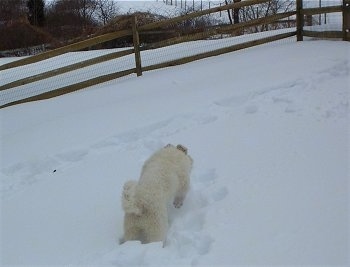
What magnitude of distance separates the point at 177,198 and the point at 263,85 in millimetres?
3693

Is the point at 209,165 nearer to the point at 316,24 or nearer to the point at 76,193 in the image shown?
the point at 76,193

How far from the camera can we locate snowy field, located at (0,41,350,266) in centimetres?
372

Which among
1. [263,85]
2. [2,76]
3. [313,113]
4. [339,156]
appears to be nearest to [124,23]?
[2,76]

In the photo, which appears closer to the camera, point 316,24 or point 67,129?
point 67,129

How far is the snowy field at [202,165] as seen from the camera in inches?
146

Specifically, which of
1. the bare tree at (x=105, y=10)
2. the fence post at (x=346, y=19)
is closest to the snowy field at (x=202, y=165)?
the fence post at (x=346, y=19)

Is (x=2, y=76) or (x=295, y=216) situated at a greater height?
(x=2, y=76)

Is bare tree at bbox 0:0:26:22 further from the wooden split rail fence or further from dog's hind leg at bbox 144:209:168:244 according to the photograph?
dog's hind leg at bbox 144:209:168:244

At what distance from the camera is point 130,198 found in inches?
140

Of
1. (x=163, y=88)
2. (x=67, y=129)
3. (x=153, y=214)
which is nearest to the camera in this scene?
(x=153, y=214)

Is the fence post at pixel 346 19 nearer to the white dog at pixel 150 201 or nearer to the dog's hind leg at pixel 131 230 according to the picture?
the white dog at pixel 150 201

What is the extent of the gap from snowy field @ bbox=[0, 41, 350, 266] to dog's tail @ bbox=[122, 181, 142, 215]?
281mm

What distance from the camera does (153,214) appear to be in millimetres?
3717

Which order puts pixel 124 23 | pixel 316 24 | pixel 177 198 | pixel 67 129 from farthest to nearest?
pixel 124 23, pixel 316 24, pixel 67 129, pixel 177 198
